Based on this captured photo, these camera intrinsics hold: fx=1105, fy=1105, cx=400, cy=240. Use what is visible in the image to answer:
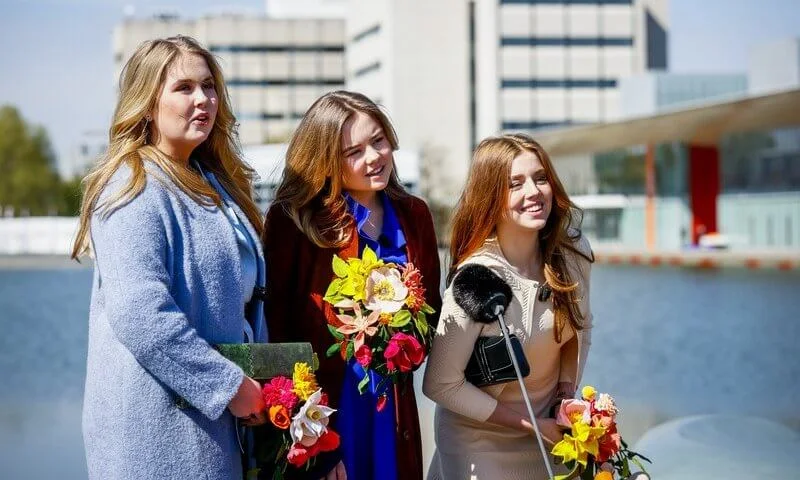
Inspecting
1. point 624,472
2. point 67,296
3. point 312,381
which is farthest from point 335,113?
point 67,296

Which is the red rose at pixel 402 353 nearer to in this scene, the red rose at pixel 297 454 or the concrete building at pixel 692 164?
the red rose at pixel 297 454

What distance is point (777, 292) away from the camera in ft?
69.2

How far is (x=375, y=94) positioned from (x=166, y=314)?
3183 inches

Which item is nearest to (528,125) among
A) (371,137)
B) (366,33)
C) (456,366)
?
(366,33)

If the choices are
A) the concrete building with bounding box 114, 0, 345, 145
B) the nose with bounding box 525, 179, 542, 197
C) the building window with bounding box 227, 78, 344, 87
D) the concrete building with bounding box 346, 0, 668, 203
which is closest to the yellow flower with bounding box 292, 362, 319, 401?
the nose with bounding box 525, 179, 542, 197

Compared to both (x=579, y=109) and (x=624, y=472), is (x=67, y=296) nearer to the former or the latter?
(x=624, y=472)

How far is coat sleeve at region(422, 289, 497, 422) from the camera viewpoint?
285 cm

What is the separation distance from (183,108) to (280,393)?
715 millimetres

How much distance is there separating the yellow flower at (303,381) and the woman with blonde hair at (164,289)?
0.09 meters

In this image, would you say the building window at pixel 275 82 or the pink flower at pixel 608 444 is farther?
the building window at pixel 275 82

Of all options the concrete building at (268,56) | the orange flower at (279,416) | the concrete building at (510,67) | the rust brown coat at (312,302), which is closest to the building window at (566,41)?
the concrete building at (510,67)

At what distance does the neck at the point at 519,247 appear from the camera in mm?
3034

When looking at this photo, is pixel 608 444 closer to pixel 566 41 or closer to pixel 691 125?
pixel 691 125

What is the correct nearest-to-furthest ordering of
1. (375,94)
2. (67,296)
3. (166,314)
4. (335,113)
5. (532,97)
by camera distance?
(166,314), (335,113), (67,296), (532,97), (375,94)
